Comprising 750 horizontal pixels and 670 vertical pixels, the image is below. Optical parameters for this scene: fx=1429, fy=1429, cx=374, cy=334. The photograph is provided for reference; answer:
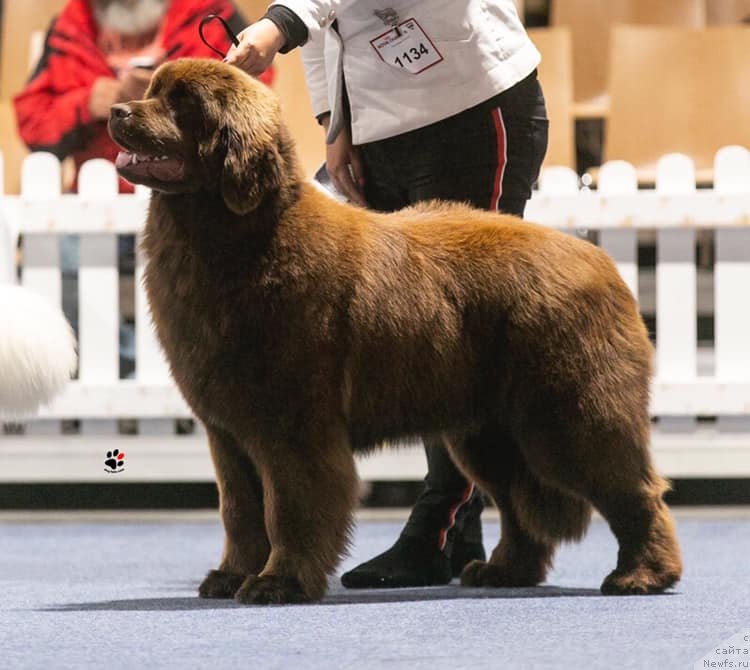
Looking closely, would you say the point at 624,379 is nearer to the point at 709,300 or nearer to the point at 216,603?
the point at 216,603

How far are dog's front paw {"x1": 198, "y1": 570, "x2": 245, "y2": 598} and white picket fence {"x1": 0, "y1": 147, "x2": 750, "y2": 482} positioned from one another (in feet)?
6.15

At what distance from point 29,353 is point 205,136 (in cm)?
82

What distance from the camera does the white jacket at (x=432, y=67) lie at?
3.16 m

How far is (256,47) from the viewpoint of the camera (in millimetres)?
2828

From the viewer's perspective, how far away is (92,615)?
2656 mm

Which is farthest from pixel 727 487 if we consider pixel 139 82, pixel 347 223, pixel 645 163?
pixel 347 223

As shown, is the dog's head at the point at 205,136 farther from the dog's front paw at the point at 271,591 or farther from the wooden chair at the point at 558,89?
the wooden chair at the point at 558,89

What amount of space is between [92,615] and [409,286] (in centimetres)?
88

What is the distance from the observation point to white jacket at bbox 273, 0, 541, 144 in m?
3.16

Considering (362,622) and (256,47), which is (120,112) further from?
(362,622)

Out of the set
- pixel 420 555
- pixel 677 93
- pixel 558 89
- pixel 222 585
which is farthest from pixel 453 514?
pixel 677 93

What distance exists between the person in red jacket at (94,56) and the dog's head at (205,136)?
254 cm

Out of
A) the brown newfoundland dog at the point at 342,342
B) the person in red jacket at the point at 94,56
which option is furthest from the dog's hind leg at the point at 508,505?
the person in red jacket at the point at 94,56
